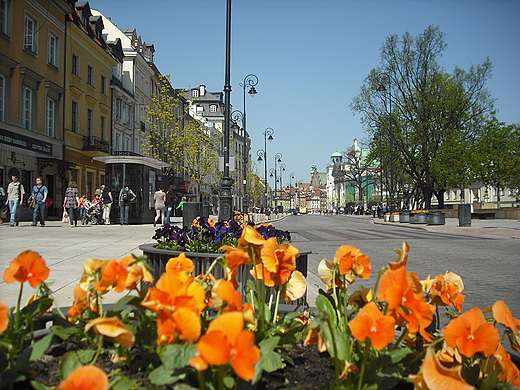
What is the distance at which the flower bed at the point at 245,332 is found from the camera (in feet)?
3.32

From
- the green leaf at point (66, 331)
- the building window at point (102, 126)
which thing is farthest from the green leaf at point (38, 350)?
the building window at point (102, 126)

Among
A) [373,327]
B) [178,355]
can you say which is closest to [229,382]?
[178,355]

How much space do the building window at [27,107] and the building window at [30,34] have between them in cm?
214

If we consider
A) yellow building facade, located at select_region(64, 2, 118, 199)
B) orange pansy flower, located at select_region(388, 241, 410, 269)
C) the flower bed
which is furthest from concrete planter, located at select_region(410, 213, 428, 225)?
orange pansy flower, located at select_region(388, 241, 410, 269)

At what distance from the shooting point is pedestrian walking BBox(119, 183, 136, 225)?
21.1m

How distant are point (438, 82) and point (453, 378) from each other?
42607 millimetres

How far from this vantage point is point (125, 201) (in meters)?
21.4

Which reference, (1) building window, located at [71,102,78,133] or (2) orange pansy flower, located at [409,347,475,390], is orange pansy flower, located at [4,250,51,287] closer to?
(2) orange pansy flower, located at [409,347,475,390]

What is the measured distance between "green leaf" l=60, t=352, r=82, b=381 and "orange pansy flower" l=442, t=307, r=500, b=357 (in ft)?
2.85

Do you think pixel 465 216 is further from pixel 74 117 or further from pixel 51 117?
pixel 74 117

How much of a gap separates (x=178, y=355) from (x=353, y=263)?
2.34ft

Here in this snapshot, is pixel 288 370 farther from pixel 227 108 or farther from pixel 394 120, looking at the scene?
pixel 394 120

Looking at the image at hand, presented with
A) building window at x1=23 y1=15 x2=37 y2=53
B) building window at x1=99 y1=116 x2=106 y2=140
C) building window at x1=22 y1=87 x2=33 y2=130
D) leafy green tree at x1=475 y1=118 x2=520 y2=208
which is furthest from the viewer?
leafy green tree at x1=475 y1=118 x2=520 y2=208

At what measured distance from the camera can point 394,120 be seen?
41.7 metres
